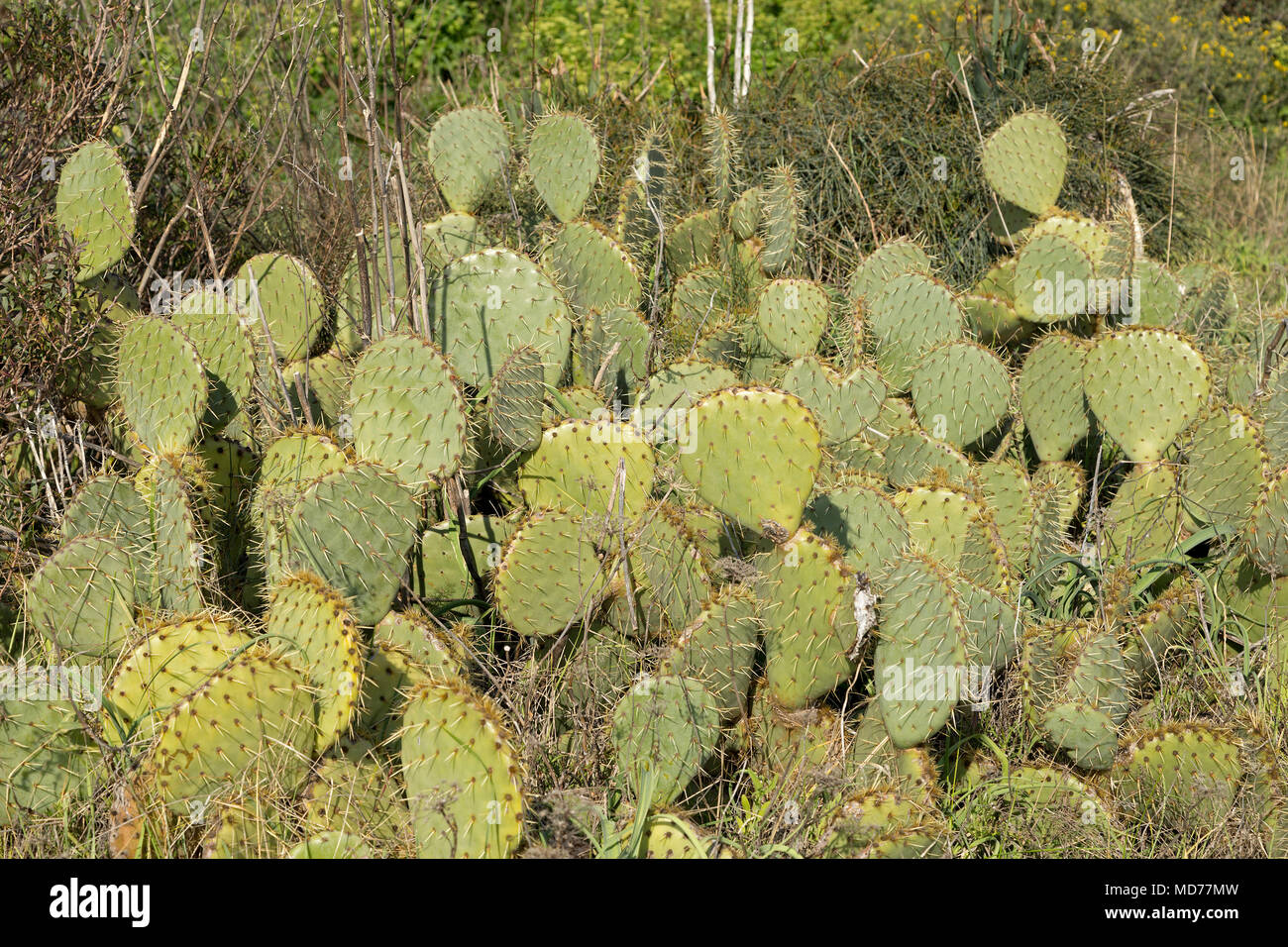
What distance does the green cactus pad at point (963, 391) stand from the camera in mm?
2953

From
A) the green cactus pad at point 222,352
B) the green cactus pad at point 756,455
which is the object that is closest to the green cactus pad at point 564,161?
the green cactus pad at point 222,352

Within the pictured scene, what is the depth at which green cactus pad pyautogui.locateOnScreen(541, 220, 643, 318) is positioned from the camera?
317cm

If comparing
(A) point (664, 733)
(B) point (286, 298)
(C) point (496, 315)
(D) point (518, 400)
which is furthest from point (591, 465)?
(B) point (286, 298)

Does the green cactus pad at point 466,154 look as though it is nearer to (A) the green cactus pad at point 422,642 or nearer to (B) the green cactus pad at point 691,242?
(B) the green cactus pad at point 691,242

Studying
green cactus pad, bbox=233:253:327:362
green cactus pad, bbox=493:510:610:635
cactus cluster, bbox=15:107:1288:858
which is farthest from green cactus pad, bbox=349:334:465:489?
green cactus pad, bbox=233:253:327:362

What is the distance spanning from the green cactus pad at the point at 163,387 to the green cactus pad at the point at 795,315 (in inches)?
58.6

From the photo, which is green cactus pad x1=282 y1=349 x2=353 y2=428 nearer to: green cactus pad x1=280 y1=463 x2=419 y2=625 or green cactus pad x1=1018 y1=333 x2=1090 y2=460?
green cactus pad x1=280 y1=463 x2=419 y2=625

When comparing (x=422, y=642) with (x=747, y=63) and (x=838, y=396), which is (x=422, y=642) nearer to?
(x=838, y=396)

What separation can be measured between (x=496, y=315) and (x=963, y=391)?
1.20m

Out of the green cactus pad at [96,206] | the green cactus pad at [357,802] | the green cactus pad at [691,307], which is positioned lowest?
the green cactus pad at [357,802]

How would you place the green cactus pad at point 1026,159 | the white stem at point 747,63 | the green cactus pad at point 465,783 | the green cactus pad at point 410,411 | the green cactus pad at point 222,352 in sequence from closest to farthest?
1. the green cactus pad at point 465,783
2. the green cactus pad at point 410,411
3. the green cactus pad at point 222,352
4. the green cactus pad at point 1026,159
5. the white stem at point 747,63

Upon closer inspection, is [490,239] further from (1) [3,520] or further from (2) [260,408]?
(1) [3,520]
